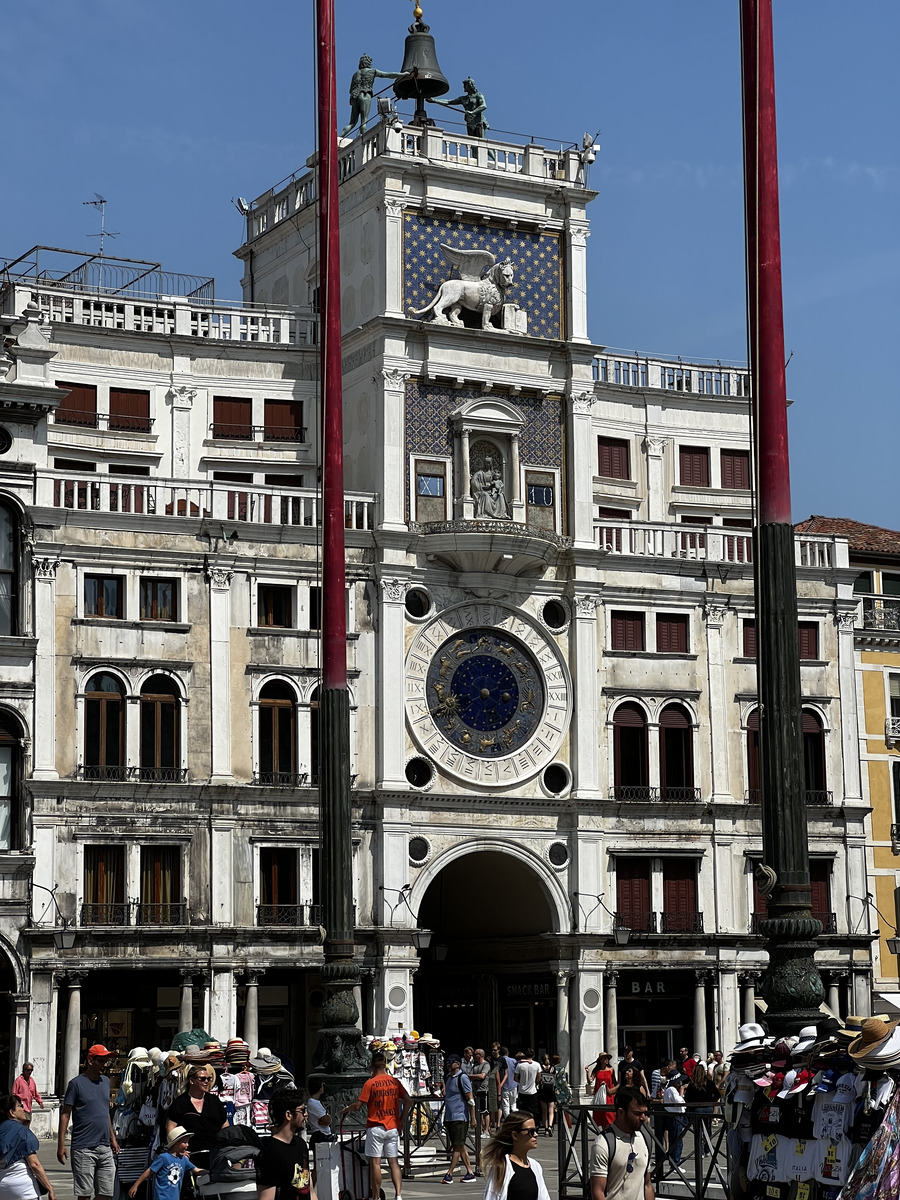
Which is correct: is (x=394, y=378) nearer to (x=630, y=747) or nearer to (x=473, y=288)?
(x=473, y=288)

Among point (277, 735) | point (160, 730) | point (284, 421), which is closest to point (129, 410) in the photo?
point (284, 421)

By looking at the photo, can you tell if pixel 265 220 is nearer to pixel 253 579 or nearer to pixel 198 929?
pixel 253 579

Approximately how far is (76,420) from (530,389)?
11767mm

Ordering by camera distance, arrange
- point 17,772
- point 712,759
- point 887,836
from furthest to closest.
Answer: point 887,836, point 712,759, point 17,772

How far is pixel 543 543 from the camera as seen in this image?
52.9 metres

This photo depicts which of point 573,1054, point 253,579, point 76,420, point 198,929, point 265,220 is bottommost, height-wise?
point 573,1054

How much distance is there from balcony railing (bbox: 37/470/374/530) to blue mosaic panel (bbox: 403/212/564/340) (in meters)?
5.65

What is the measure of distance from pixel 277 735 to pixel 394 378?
9.54 meters

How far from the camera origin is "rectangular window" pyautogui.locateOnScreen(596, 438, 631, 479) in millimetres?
58750

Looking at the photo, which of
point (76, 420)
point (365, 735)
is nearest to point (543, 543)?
point (365, 735)

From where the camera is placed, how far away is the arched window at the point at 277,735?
50588 millimetres

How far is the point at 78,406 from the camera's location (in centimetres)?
5325

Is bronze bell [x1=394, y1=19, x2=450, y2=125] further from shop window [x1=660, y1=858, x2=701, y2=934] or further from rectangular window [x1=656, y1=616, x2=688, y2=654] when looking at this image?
shop window [x1=660, y1=858, x2=701, y2=934]

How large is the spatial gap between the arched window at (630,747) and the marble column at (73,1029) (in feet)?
50.6
